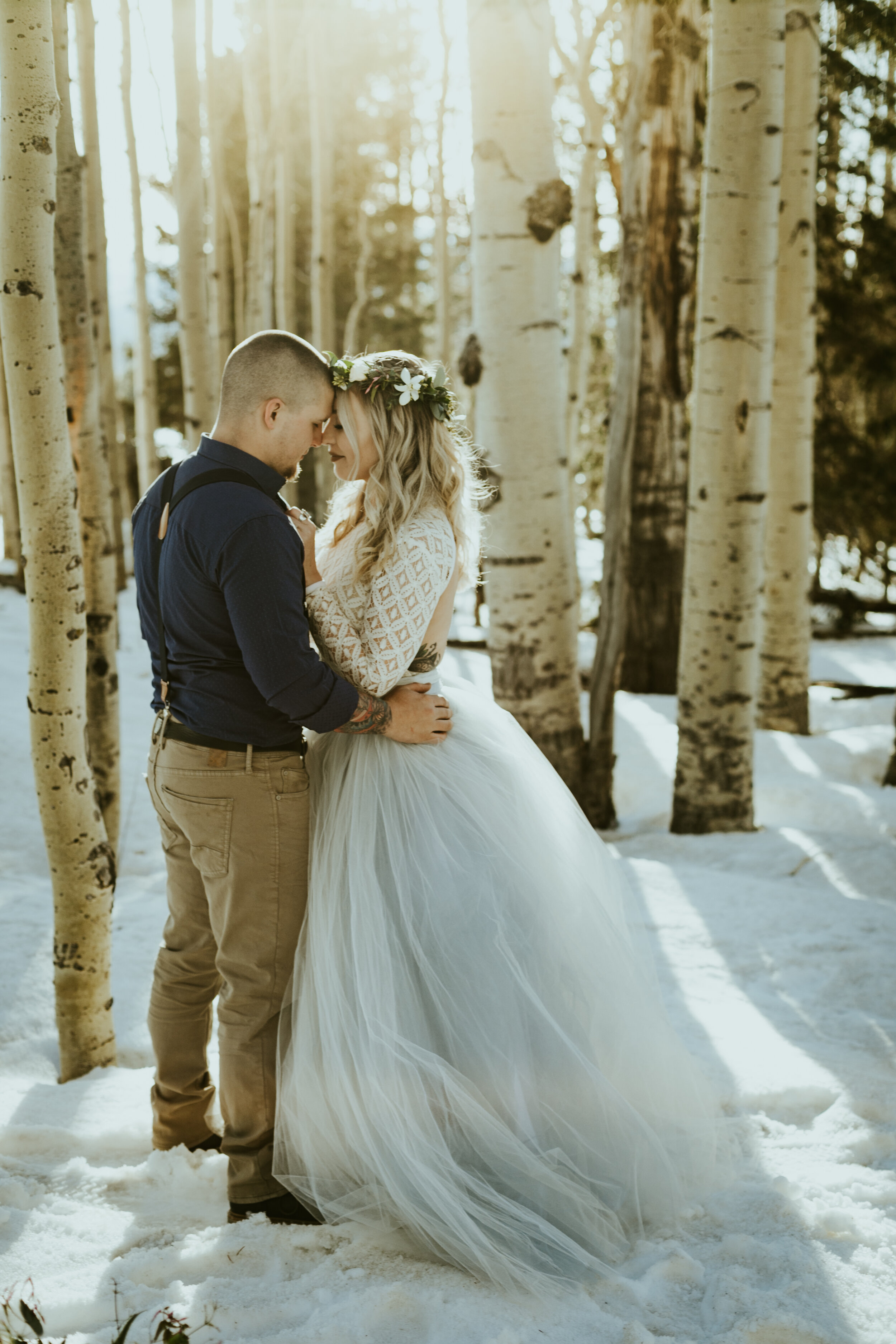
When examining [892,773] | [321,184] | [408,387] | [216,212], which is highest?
[321,184]

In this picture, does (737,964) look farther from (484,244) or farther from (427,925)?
(484,244)

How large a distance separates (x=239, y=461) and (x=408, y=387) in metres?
0.46

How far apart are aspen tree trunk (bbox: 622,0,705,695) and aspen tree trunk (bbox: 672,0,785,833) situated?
194 centimetres

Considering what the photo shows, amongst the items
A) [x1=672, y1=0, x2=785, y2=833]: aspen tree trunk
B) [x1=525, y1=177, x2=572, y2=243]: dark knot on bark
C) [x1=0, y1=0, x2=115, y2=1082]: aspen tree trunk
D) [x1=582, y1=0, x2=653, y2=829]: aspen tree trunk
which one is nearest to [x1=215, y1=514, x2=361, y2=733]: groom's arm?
[x1=0, y1=0, x2=115, y2=1082]: aspen tree trunk

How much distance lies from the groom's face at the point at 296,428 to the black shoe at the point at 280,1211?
168cm

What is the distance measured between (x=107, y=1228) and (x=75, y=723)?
1.25 m

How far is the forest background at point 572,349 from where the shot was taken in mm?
2756

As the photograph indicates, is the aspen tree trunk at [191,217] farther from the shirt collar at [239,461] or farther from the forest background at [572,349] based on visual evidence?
the shirt collar at [239,461]

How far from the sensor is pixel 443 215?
13.9m

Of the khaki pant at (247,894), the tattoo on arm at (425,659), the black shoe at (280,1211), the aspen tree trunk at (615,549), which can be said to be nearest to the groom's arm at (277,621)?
the khaki pant at (247,894)

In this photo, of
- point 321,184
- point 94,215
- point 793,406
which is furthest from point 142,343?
point 793,406

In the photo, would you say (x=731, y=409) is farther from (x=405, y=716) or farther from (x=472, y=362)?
(x=405, y=716)

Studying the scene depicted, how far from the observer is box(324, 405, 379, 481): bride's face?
243 centimetres

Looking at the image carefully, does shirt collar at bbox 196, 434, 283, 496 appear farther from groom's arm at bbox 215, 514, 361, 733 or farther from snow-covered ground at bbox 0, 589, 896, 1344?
snow-covered ground at bbox 0, 589, 896, 1344
